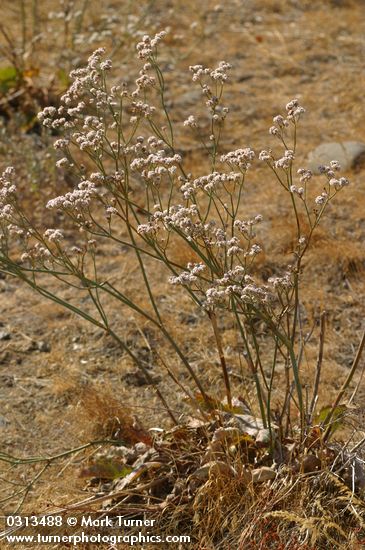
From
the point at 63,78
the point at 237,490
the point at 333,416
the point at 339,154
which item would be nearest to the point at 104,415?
the point at 237,490

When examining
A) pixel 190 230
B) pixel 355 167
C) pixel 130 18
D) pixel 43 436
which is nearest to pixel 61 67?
pixel 130 18

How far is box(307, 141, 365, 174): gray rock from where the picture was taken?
239 inches

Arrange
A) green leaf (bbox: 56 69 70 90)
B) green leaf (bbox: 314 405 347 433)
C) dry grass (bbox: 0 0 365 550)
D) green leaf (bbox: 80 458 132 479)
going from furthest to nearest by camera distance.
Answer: green leaf (bbox: 56 69 70 90) → green leaf (bbox: 80 458 132 479) → green leaf (bbox: 314 405 347 433) → dry grass (bbox: 0 0 365 550)

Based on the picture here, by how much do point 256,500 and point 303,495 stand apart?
171 millimetres

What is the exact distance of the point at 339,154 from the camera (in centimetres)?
616

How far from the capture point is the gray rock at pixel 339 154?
608 centimetres

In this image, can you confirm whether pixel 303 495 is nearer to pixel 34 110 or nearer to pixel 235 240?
pixel 235 240

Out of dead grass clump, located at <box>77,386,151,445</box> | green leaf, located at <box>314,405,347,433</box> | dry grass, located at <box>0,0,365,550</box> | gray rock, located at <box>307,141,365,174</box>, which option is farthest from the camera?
gray rock, located at <box>307,141,365,174</box>

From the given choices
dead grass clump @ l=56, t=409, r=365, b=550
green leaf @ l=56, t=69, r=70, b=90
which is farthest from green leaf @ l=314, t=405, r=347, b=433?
green leaf @ l=56, t=69, r=70, b=90

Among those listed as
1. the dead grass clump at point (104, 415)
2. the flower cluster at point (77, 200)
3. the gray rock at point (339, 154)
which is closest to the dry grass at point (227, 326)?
the dead grass clump at point (104, 415)

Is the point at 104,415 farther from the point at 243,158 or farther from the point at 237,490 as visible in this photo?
the point at 243,158

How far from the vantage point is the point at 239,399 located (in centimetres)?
382

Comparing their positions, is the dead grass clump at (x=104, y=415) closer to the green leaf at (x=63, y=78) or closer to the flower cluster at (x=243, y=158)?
the flower cluster at (x=243, y=158)

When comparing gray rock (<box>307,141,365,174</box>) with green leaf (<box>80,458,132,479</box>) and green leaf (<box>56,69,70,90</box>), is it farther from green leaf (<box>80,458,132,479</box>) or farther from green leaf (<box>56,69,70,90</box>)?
green leaf (<box>80,458,132,479</box>)
